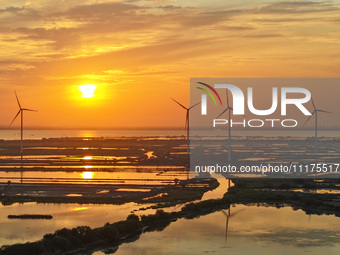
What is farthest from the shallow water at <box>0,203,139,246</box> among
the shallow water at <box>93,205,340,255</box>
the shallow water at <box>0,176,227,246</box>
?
the shallow water at <box>93,205,340,255</box>

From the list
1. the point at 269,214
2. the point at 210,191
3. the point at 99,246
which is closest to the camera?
the point at 99,246

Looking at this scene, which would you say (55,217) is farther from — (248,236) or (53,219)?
(248,236)

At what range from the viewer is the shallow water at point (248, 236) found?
32312 millimetres

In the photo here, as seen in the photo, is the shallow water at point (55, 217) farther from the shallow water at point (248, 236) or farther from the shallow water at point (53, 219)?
the shallow water at point (248, 236)

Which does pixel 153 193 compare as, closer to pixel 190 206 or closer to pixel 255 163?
pixel 190 206

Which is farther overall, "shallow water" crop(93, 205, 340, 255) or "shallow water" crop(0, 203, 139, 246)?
"shallow water" crop(0, 203, 139, 246)

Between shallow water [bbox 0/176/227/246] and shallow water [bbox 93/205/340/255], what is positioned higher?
shallow water [bbox 0/176/227/246]

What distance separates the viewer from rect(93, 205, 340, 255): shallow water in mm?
32312

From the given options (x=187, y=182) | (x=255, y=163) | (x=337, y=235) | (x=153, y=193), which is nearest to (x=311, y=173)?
(x=255, y=163)

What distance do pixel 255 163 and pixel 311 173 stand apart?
554 inches

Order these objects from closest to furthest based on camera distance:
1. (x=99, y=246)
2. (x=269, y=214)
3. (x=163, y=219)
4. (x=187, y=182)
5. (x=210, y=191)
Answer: (x=99, y=246) → (x=163, y=219) → (x=269, y=214) → (x=210, y=191) → (x=187, y=182)

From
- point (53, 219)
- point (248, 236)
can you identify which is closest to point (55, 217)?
point (53, 219)

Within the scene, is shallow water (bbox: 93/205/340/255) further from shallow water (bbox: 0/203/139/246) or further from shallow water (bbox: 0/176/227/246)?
shallow water (bbox: 0/203/139/246)

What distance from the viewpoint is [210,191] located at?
53781 millimetres
